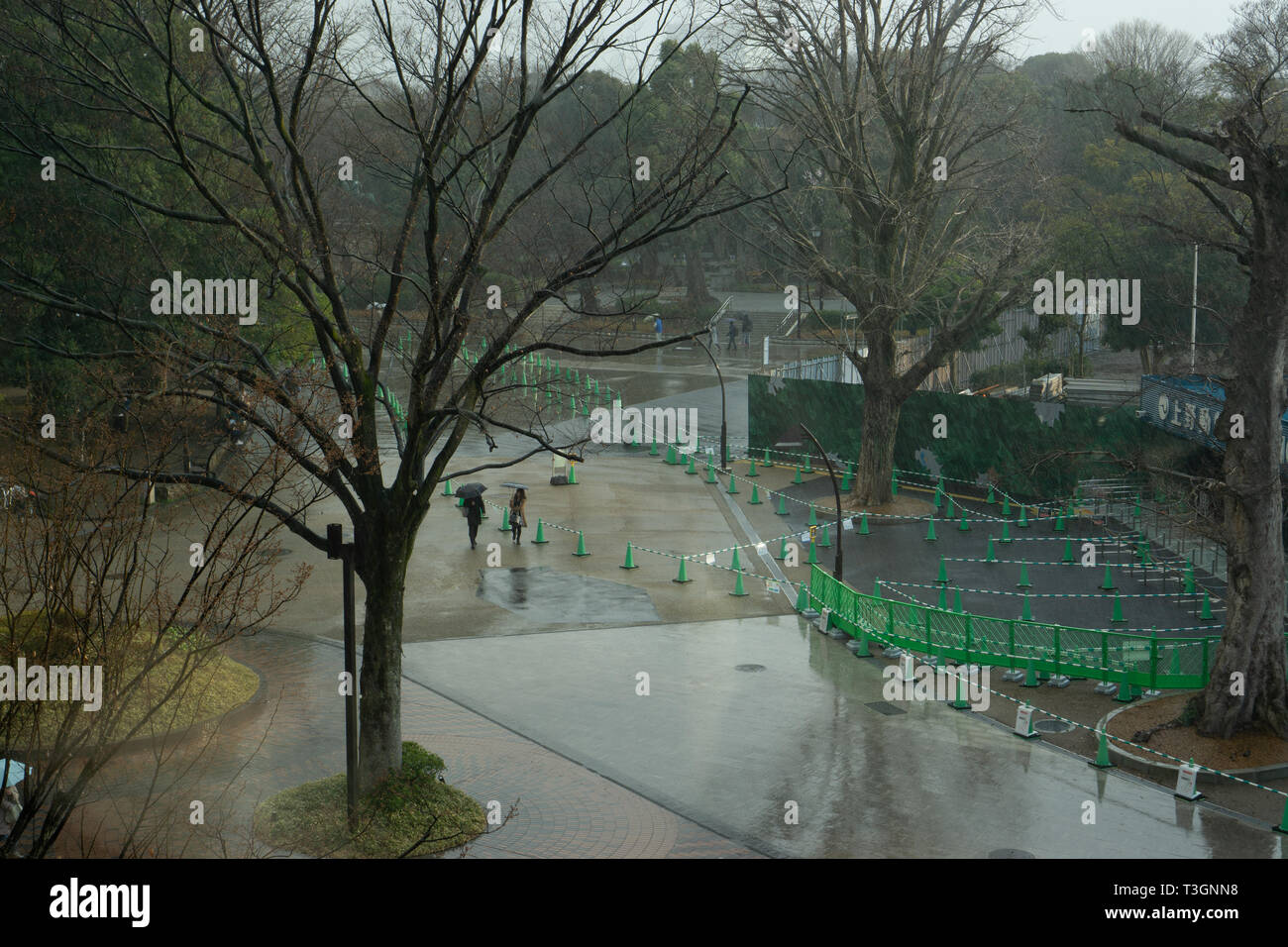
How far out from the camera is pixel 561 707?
17688 millimetres

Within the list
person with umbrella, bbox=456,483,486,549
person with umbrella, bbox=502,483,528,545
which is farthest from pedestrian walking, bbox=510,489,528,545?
person with umbrella, bbox=456,483,486,549

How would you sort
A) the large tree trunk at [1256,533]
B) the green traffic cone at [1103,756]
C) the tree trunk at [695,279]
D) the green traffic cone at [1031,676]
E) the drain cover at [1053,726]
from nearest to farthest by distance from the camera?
1. the green traffic cone at [1103,756]
2. the large tree trunk at [1256,533]
3. the drain cover at [1053,726]
4. the green traffic cone at [1031,676]
5. the tree trunk at [695,279]

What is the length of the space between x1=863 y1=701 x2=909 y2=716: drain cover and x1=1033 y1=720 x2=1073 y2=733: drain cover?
6.21 feet

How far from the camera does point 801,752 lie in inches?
626

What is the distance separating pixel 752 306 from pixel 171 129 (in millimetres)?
67483

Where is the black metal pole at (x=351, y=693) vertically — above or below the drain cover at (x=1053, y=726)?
above

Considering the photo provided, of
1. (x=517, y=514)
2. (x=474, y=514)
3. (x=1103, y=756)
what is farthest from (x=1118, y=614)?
(x=474, y=514)

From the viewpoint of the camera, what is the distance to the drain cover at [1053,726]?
1703cm

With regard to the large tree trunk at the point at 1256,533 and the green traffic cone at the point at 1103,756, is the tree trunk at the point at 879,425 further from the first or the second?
the green traffic cone at the point at 1103,756

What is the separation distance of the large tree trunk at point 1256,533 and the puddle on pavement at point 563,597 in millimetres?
10187

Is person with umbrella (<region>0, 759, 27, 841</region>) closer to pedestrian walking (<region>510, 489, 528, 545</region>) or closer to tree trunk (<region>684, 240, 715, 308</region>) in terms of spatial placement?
Answer: pedestrian walking (<region>510, 489, 528, 545</region>)

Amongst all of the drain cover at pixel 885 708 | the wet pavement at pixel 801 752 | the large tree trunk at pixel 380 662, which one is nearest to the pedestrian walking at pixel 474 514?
the wet pavement at pixel 801 752

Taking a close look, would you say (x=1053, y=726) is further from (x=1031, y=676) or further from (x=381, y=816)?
(x=381, y=816)

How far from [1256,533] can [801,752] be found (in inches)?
268
